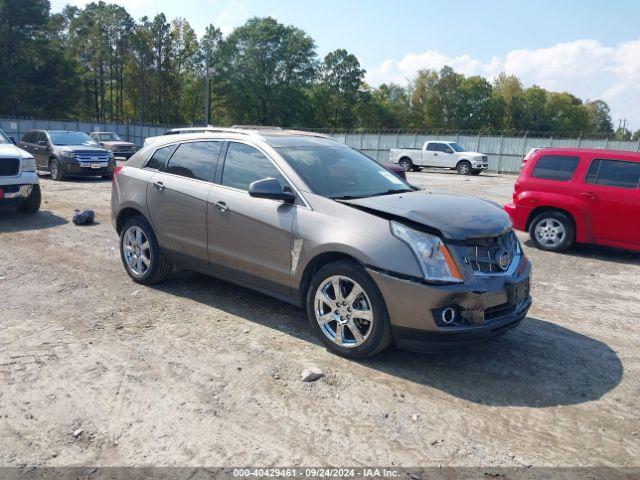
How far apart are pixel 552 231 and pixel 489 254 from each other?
5662 mm

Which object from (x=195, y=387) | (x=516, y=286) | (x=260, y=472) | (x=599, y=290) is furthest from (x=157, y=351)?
(x=599, y=290)

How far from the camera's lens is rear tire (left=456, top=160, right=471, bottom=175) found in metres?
29.6

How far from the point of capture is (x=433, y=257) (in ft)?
12.6

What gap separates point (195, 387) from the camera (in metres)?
3.72

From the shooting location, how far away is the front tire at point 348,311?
3.97 metres

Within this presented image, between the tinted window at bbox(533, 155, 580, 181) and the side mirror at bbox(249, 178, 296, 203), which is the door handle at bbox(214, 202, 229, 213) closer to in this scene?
the side mirror at bbox(249, 178, 296, 203)

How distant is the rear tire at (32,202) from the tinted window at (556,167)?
916 centimetres

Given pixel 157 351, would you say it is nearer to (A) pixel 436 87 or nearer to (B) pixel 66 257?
(B) pixel 66 257

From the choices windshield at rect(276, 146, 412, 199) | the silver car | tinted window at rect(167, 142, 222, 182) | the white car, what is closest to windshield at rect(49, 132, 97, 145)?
the white car

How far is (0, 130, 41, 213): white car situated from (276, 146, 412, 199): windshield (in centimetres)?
686

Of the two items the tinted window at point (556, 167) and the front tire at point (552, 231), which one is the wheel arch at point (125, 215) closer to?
the front tire at point (552, 231)

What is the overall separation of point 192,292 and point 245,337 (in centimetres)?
146

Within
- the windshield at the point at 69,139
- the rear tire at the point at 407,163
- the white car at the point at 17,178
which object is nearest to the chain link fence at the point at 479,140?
the rear tire at the point at 407,163

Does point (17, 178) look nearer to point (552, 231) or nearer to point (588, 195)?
point (552, 231)
